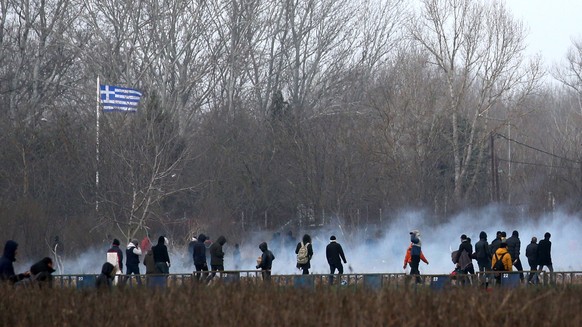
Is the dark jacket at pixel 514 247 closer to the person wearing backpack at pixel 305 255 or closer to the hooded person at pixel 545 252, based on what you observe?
the hooded person at pixel 545 252

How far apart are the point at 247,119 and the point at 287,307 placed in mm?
49145

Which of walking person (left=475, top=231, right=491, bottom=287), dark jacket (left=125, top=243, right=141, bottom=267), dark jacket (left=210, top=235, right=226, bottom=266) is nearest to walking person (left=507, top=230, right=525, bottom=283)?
walking person (left=475, top=231, right=491, bottom=287)

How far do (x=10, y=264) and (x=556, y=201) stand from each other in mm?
46059

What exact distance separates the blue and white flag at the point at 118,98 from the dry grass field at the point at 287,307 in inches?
1192

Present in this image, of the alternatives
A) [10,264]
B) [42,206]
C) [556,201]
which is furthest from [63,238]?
[556,201]

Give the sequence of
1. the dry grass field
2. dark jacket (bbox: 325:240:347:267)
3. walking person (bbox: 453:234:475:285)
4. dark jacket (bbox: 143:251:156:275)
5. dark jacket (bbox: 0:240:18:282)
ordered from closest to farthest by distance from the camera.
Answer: the dry grass field, dark jacket (bbox: 0:240:18:282), dark jacket (bbox: 143:251:156:275), walking person (bbox: 453:234:475:285), dark jacket (bbox: 325:240:347:267)

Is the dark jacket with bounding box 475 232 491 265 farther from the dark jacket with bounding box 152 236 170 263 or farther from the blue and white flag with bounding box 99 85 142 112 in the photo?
the blue and white flag with bounding box 99 85 142 112

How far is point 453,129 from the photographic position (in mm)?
63031

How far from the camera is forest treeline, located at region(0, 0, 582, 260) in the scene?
45938 millimetres

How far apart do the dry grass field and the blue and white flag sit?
30267 millimetres

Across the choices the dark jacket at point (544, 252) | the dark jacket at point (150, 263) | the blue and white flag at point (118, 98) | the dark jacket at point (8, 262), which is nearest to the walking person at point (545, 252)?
the dark jacket at point (544, 252)

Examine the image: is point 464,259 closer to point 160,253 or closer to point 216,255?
point 216,255

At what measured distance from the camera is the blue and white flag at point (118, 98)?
155 feet

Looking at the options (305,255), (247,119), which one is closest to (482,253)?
(305,255)
